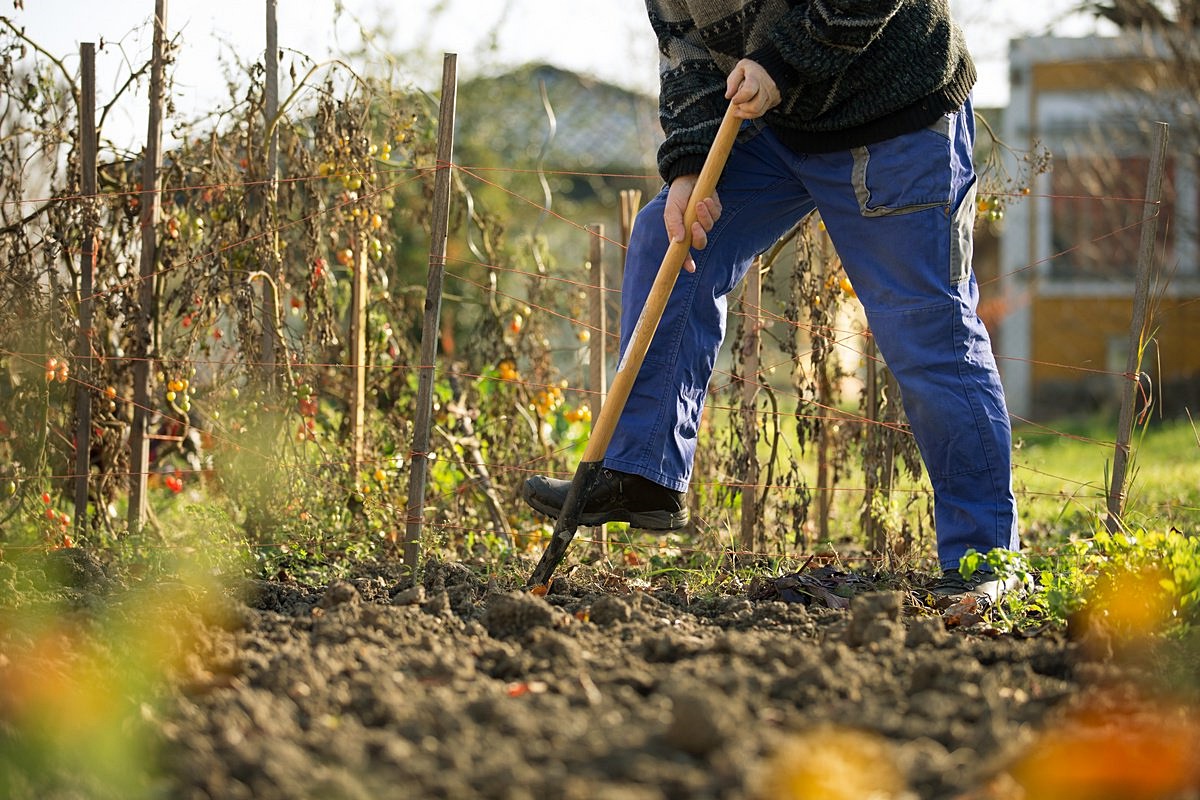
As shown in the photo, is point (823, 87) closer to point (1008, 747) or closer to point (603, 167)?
point (1008, 747)

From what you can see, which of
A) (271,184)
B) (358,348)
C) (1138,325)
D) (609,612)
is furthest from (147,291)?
(1138,325)

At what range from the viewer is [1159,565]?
2133 millimetres

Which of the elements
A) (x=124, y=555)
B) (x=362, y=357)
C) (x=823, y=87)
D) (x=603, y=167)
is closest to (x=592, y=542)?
(x=362, y=357)

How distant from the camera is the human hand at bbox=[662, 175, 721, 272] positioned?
9.59ft

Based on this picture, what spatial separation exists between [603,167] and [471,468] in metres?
12.0

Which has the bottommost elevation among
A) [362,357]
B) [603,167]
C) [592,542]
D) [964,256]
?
[592,542]

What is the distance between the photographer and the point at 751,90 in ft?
9.06

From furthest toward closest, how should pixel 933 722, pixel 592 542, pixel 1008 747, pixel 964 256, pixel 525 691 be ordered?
pixel 592 542 < pixel 964 256 < pixel 525 691 < pixel 933 722 < pixel 1008 747

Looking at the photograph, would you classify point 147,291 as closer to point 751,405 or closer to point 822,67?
point 751,405

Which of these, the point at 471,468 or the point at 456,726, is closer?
the point at 456,726

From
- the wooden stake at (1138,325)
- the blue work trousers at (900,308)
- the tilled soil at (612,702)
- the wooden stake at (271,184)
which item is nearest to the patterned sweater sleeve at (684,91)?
the blue work trousers at (900,308)

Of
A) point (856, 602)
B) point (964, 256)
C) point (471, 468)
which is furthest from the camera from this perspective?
point (471, 468)

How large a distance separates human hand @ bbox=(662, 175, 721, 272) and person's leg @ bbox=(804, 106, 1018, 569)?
0.33 m

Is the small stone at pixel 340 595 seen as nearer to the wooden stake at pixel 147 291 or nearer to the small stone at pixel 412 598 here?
the small stone at pixel 412 598
